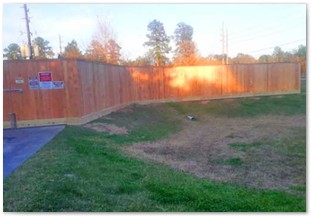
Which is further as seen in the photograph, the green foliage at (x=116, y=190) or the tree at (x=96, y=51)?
the tree at (x=96, y=51)

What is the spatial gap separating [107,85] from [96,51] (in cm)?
950

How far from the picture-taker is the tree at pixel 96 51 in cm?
1964

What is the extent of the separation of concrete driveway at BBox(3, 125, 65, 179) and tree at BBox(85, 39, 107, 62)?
12.3m

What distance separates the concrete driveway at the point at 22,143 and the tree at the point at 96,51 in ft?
40.5

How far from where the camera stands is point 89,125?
8.65 metres

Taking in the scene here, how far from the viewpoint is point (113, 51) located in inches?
795

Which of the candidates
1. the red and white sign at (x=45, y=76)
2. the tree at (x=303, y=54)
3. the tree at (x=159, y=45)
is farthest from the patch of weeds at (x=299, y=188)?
the tree at (x=159, y=45)

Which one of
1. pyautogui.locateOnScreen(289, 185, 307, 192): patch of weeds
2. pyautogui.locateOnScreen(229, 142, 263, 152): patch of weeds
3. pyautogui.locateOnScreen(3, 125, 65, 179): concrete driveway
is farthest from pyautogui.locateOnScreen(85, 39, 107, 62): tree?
pyautogui.locateOnScreen(289, 185, 307, 192): patch of weeds

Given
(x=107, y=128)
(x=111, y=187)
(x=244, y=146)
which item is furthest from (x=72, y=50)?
(x=111, y=187)

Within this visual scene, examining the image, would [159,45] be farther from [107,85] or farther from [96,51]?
[107,85]

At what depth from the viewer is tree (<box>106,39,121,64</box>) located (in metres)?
19.5

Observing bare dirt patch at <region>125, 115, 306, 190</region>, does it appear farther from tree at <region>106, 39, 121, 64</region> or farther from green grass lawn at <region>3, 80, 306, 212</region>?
tree at <region>106, 39, 121, 64</region>

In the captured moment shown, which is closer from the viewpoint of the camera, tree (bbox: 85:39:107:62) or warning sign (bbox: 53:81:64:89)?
warning sign (bbox: 53:81:64:89)

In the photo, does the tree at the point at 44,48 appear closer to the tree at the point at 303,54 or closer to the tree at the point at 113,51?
the tree at the point at 113,51
